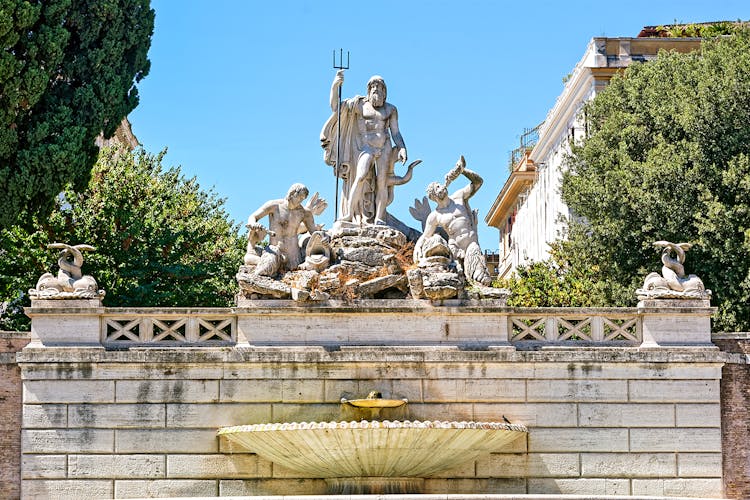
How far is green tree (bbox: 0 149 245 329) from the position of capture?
36.3 metres

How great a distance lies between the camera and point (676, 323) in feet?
85.4

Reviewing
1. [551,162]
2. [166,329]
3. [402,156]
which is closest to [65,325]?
[166,329]

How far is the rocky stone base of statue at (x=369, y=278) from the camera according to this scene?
25797 mm

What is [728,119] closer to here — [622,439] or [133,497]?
[622,439]

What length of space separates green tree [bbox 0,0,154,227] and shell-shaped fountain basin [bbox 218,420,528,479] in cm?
974

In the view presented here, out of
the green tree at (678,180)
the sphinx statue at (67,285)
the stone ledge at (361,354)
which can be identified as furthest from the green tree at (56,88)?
the green tree at (678,180)

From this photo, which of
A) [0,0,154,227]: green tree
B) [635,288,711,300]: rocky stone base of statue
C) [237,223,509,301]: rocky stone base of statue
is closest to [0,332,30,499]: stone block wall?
[237,223,509,301]: rocky stone base of statue

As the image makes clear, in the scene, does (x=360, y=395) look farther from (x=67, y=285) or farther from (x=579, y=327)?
(x=67, y=285)

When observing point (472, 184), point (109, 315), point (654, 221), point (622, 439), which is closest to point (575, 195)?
point (654, 221)

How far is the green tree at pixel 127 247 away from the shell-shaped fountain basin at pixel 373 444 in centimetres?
1150

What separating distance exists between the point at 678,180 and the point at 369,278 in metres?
11.5

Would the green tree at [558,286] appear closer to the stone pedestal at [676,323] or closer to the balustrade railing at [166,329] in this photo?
the stone pedestal at [676,323]

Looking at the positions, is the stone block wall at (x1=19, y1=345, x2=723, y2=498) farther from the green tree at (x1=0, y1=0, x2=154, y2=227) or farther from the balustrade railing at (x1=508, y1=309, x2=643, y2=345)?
the green tree at (x1=0, y1=0, x2=154, y2=227)

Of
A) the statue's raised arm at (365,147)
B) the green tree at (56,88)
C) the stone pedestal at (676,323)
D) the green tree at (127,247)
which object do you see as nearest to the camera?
the stone pedestal at (676,323)
